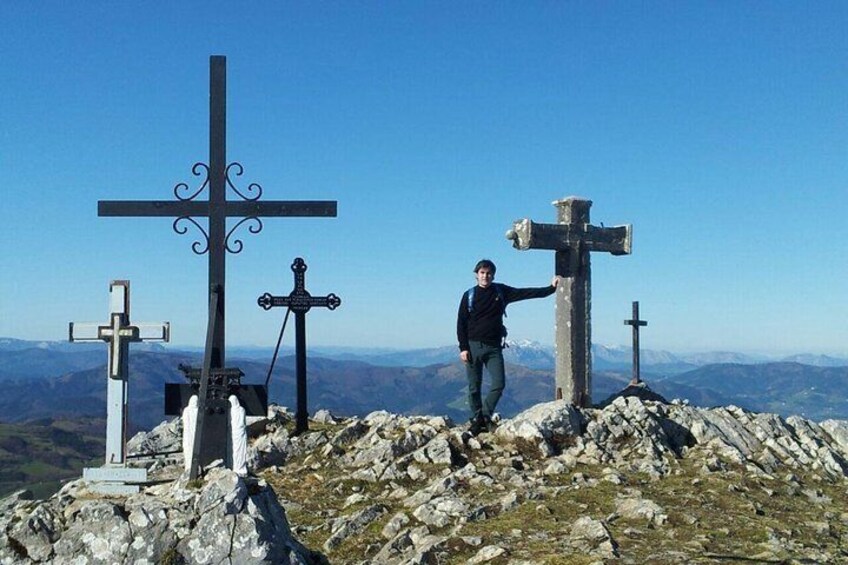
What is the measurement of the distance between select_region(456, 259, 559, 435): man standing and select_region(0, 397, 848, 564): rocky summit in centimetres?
71

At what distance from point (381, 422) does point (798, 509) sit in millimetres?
8061

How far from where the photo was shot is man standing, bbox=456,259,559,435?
15.7 m

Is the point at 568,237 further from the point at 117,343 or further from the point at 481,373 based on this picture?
the point at 117,343

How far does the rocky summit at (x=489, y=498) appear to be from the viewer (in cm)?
815

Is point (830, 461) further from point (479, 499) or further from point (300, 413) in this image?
point (300, 413)

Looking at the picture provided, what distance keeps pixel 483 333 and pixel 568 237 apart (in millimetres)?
3380

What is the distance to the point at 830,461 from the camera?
54.0 ft

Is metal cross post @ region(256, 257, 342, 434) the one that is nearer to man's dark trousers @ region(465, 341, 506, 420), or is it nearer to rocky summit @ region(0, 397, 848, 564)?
rocky summit @ region(0, 397, 848, 564)

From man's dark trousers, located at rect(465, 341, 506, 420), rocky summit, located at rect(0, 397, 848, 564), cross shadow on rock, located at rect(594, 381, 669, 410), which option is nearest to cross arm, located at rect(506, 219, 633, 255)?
man's dark trousers, located at rect(465, 341, 506, 420)

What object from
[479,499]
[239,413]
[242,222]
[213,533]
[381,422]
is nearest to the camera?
[213,533]

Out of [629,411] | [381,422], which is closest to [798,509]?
[629,411]

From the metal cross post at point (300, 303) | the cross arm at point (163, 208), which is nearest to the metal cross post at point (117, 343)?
the cross arm at point (163, 208)

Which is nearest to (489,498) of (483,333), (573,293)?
(483,333)

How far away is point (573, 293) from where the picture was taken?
696 inches
